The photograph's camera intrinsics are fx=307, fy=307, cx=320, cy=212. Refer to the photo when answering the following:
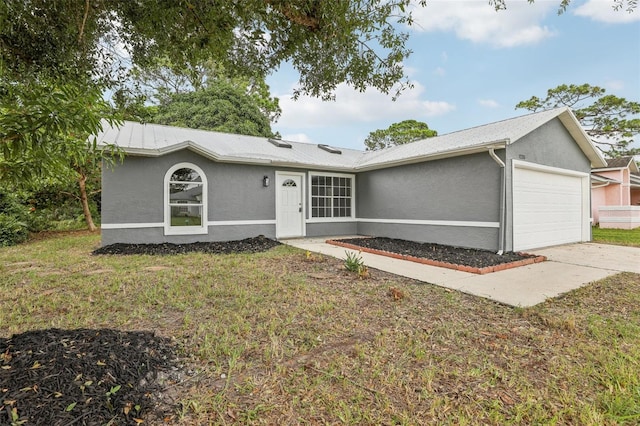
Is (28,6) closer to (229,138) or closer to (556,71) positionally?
(229,138)

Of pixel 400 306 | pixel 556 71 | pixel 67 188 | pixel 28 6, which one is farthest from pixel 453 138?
pixel 67 188

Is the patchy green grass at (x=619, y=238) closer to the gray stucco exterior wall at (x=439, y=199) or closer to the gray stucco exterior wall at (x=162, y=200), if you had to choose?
the gray stucco exterior wall at (x=439, y=199)

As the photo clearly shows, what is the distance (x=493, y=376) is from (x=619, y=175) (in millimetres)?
20604

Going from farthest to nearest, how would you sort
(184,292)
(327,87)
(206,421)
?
1. (327,87)
2. (184,292)
3. (206,421)

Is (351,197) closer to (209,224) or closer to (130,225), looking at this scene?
(209,224)

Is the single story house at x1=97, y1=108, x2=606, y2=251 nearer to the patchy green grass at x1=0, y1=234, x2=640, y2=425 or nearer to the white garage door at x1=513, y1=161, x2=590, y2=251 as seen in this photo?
the white garage door at x1=513, y1=161, x2=590, y2=251

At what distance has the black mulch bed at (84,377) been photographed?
1655 mm

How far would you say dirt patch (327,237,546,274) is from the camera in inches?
228

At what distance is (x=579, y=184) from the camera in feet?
31.9

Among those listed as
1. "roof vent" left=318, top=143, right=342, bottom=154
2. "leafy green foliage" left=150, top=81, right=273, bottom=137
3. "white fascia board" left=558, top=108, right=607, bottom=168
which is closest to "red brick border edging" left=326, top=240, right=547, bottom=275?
"white fascia board" left=558, top=108, right=607, bottom=168

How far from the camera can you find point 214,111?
17188mm

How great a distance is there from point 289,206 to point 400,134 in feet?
57.4

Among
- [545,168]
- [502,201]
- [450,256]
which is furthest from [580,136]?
[450,256]

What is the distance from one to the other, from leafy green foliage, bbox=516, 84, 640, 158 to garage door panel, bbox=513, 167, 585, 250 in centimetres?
1349
